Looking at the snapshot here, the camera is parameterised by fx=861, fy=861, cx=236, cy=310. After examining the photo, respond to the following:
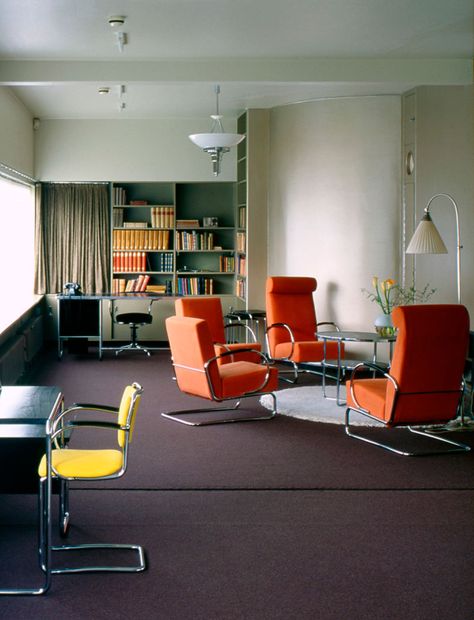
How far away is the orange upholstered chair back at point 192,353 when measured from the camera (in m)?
6.87

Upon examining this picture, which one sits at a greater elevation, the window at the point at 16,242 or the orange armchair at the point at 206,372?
the window at the point at 16,242

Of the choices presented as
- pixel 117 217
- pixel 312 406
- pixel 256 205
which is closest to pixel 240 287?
pixel 256 205

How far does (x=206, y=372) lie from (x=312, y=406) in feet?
4.72

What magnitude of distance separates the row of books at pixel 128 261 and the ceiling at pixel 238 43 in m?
4.30

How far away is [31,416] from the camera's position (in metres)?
4.11

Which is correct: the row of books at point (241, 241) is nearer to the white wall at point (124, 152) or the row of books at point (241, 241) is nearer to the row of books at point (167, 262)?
the white wall at point (124, 152)

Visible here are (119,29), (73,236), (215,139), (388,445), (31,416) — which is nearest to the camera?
(31,416)

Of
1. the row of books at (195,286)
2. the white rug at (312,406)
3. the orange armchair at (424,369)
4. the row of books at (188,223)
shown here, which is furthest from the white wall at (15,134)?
the orange armchair at (424,369)

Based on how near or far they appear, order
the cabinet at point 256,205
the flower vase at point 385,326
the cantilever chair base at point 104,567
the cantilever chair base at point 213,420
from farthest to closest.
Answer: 1. the cabinet at point 256,205
2. the flower vase at point 385,326
3. the cantilever chair base at point 213,420
4. the cantilever chair base at point 104,567

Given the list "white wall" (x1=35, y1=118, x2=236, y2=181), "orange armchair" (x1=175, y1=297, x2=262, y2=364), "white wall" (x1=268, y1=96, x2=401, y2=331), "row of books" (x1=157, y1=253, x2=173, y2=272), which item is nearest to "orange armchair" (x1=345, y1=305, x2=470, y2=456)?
"orange armchair" (x1=175, y1=297, x2=262, y2=364)

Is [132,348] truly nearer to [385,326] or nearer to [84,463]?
[385,326]

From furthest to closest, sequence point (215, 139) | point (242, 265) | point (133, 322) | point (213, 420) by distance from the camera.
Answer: point (242, 265) → point (133, 322) → point (215, 139) → point (213, 420)

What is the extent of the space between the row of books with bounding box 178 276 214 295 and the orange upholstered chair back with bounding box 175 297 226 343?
3569 mm

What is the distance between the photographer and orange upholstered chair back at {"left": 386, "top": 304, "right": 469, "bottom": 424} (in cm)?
597
